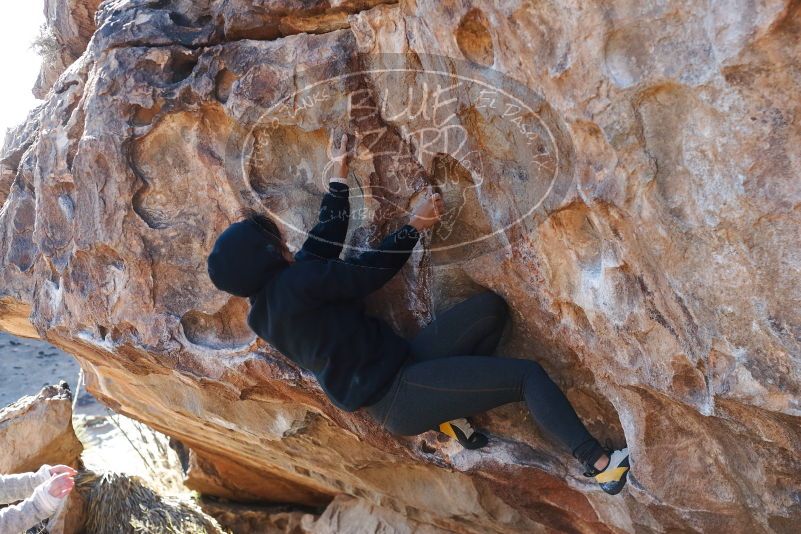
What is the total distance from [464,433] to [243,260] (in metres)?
0.99

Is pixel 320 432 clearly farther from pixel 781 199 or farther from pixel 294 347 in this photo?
pixel 781 199

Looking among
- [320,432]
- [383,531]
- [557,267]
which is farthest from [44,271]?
[557,267]

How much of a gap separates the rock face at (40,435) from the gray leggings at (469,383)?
2.59m

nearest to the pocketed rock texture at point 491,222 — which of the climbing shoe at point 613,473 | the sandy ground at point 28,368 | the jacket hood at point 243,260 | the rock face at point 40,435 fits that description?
the climbing shoe at point 613,473

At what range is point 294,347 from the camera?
2.54 meters

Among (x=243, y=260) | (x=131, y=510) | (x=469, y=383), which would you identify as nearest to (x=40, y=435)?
(x=131, y=510)

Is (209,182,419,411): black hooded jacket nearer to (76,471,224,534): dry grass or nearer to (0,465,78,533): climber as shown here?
(0,465,78,533): climber

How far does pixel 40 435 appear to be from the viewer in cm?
455

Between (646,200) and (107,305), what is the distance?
2.25 metres

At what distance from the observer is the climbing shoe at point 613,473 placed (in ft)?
7.83

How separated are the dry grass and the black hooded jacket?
→ 2.37m

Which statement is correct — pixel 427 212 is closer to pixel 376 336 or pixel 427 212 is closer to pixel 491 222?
pixel 491 222

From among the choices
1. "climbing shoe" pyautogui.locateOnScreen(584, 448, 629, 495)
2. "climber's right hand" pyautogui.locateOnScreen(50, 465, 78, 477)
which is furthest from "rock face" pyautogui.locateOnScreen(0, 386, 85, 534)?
"climbing shoe" pyautogui.locateOnScreen(584, 448, 629, 495)

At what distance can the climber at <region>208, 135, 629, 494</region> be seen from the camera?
2408mm
